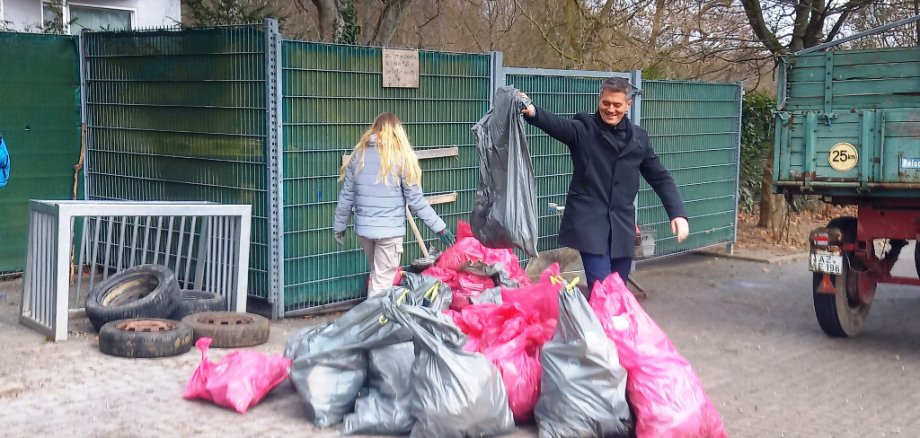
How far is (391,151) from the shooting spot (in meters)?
6.88

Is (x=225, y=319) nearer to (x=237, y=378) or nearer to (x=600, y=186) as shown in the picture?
(x=237, y=378)

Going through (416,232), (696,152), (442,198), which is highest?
(696,152)

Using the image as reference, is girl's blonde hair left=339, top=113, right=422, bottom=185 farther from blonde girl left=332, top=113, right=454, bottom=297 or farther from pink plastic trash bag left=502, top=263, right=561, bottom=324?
pink plastic trash bag left=502, top=263, right=561, bottom=324

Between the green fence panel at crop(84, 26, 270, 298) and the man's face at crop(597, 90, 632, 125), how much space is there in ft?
8.50

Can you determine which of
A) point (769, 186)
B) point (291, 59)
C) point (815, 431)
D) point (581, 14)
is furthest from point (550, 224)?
point (581, 14)

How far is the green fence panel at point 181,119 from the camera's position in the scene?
7.32 m

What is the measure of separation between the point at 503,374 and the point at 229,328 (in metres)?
2.23

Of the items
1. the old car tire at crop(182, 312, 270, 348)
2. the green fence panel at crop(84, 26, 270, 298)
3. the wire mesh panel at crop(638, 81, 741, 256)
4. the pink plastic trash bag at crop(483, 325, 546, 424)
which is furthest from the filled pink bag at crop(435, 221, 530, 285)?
the wire mesh panel at crop(638, 81, 741, 256)

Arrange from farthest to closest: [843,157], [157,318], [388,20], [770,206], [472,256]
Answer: [388,20]
[770,206]
[472,256]
[843,157]
[157,318]

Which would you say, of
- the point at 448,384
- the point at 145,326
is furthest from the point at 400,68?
the point at 448,384

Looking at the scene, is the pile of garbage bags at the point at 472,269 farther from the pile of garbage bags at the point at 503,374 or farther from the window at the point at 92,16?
the window at the point at 92,16

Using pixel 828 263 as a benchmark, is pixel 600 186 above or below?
above

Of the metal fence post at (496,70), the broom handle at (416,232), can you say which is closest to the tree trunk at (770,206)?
the metal fence post at (496,70)

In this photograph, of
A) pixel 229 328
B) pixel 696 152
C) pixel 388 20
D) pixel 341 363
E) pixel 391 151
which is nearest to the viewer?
pixel 341 363
